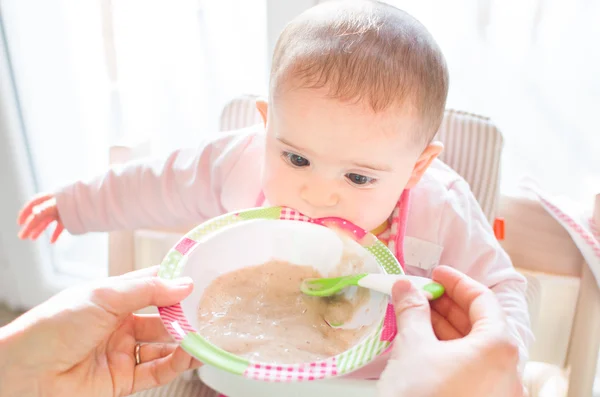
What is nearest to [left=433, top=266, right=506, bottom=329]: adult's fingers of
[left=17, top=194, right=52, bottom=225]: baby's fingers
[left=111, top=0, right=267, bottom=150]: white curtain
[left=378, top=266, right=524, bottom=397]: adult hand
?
[left=378, top=266, right=524, bottom=397]: adult hand

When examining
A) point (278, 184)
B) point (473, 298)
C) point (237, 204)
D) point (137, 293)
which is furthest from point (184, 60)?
point (473, 298)

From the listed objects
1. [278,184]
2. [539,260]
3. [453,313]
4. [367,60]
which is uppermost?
[367,60]

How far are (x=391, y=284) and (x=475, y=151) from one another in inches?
16.8

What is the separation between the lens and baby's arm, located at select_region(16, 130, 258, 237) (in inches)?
40.2

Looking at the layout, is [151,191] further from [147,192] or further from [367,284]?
[367,284]

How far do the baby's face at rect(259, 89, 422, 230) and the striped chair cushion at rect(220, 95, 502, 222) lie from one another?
0.73 feet

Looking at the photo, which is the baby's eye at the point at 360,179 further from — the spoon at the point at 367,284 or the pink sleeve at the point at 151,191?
the pink sleeve at the point at 151,191

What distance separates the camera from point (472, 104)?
105 centimetres

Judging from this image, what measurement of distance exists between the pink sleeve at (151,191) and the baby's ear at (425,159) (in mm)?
306

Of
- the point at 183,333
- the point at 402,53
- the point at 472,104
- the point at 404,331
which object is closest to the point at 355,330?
the point at 404,331

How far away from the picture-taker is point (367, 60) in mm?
702

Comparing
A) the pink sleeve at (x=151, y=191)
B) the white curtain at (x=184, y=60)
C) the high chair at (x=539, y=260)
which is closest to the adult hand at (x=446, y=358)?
the high chair at (x=539, y=260)

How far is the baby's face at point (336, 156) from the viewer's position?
2.33 ft

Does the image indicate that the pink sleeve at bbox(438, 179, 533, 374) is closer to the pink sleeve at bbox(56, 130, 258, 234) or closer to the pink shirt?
the pink shirt
